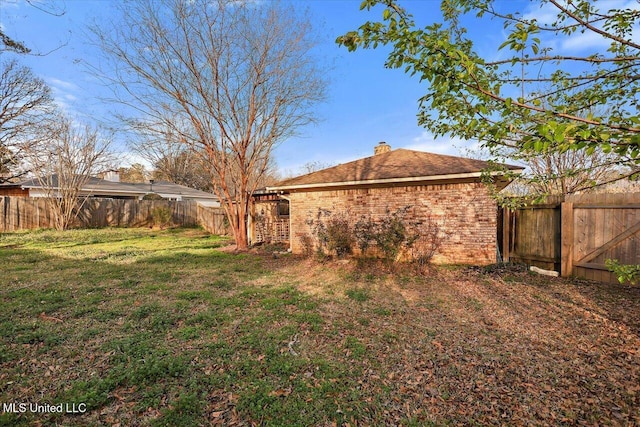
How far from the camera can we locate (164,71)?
8.92 metres

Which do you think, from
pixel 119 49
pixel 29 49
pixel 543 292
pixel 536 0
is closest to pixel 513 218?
pixel 543 292

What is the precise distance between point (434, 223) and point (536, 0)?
18.4 feet

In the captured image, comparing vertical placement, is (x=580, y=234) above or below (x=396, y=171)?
below

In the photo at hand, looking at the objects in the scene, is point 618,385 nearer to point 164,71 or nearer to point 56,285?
point 56,285

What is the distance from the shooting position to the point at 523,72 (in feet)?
8.49

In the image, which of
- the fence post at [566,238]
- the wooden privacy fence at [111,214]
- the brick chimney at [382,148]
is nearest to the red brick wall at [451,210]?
the fence post at [566,238]

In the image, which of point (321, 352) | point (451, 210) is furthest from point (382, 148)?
point (321, 352)

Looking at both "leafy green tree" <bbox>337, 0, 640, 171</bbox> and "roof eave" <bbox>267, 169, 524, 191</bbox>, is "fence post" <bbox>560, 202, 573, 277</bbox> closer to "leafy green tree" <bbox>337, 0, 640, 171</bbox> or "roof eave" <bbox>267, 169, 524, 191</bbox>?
"roof eave" <bbox>267, 169, 524, 191</bbox>

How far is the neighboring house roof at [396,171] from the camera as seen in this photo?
24.1ft

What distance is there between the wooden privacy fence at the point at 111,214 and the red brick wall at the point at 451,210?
9571mm

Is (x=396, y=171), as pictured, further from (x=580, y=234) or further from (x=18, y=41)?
(x=18, y=41)

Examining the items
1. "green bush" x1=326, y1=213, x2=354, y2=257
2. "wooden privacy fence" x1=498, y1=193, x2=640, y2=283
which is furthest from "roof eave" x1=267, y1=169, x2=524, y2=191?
"wooden privacy fence" x1=498, y1=193, x2=640, y2=283

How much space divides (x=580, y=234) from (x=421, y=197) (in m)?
3.33

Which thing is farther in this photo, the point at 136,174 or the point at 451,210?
the point at 136,174
